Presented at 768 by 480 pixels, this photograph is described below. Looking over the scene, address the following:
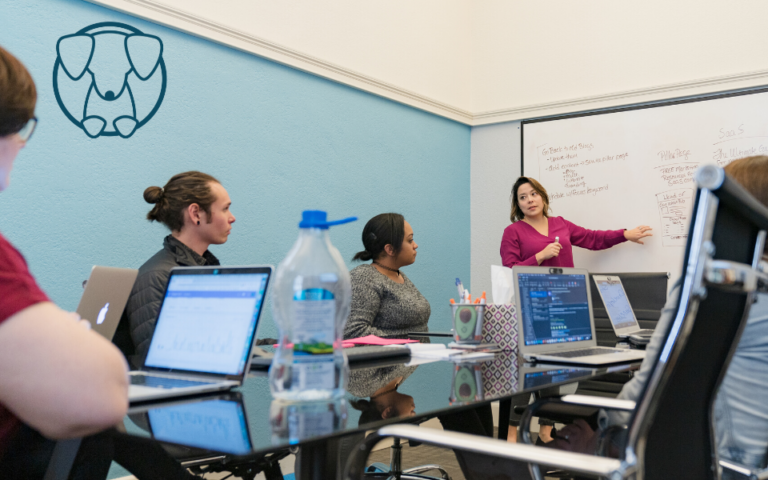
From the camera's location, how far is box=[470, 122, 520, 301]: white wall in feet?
14.0

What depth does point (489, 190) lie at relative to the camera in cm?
435

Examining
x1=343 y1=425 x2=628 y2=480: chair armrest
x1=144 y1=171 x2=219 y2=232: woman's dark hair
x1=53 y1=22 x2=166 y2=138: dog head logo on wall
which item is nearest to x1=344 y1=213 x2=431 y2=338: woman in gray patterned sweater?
x1=144 y1=171 x2=219 y2=232: woman's dark hair

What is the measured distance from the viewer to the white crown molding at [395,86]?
2.56 metres

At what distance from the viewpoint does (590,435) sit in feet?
4.43

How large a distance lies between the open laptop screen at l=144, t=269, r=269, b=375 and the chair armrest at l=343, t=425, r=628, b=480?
1.09 feet

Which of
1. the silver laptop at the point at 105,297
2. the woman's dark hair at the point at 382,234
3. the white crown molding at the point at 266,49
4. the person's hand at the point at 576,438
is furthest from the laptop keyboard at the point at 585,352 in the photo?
the white crown molding at the point at 266,49

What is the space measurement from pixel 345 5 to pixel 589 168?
1.84 m

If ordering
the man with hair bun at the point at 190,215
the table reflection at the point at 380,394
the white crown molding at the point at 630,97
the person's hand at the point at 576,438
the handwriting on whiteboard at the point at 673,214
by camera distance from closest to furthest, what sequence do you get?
the table reflection at the point at 380,394 < the person's hand at the point at 576,438 < the man with hair bun at the point at 190,215 < the white crown molding at the point at 630,97 < the handwriting on whiteboard at the point at 673,214

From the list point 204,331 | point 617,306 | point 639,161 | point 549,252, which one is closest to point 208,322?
point 204,331

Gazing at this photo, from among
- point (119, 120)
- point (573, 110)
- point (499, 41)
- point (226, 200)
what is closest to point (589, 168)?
point (573, 110)

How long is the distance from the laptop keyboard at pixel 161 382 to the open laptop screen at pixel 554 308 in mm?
908

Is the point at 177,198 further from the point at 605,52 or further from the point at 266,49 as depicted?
the point at 605,52

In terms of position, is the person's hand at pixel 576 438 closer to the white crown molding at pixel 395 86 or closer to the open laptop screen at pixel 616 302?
the open laptop screen at pixel 616 302

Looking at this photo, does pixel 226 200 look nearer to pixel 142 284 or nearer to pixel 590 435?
pixel 142 284
